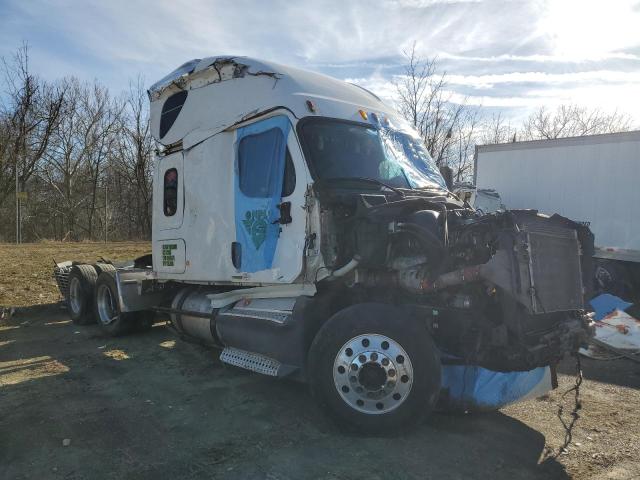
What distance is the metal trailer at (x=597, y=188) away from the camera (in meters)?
11.5

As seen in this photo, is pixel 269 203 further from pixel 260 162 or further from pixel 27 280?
pixel 27 280

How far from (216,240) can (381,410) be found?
2.79 metres

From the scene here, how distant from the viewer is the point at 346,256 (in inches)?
179

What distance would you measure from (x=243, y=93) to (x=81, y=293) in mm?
5159

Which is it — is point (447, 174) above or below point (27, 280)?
above

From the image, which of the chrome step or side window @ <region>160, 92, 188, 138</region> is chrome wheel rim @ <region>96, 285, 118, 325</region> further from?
the chrome step

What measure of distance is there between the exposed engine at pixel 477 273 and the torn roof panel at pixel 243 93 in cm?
126

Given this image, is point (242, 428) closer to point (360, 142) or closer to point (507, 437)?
point (507, 437)

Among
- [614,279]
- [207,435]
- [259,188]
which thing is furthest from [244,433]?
[614,279]

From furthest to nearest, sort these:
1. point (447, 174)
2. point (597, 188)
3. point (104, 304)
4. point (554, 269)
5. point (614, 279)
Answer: point (597, 188), point (614, 279), point (104, 304), point (447, 174), point (554, 269)

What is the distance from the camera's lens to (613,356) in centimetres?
705

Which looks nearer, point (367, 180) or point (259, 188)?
point (367, 180)

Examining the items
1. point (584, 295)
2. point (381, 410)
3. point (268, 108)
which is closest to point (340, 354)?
point (381, 410)

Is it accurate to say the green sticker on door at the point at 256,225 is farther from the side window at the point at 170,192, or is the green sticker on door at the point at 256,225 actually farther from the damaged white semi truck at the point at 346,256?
the side window at the point at 170,192
